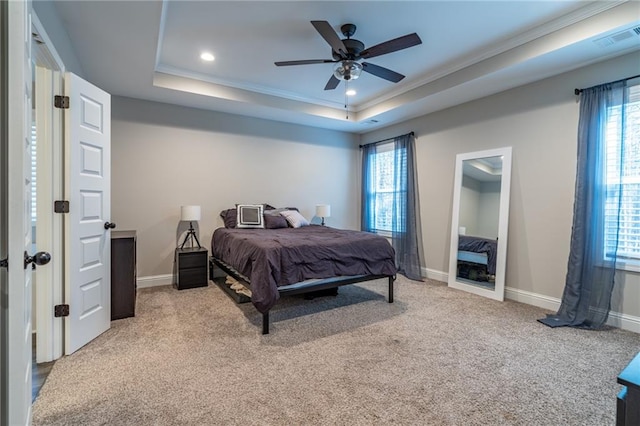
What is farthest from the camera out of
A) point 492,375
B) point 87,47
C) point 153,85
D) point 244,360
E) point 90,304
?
point 153,85

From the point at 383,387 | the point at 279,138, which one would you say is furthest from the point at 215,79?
the point at 383,387

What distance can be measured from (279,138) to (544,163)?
3835 millimetres

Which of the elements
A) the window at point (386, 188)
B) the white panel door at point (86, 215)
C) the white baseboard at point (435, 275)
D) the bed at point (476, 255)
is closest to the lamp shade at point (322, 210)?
the window at point (386, 188)

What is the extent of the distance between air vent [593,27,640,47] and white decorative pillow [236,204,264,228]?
4.21 meters

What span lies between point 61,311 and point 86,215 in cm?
75

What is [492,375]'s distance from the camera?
2102 millimetres

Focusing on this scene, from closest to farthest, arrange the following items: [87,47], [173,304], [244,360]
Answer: [244,360] → [87,47] → [173,304]

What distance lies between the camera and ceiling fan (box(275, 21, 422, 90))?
248 centimetres

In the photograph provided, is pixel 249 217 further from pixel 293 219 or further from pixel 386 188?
pixel 386 188

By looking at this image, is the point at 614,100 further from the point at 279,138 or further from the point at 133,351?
the point at 133,351

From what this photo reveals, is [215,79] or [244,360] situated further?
[215,79]

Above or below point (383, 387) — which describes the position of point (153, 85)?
above

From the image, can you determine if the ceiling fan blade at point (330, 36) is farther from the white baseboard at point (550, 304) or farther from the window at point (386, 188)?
the white baseboard at point (550, 304)

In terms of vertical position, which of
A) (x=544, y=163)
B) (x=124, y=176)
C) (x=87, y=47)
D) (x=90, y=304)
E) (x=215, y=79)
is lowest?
(x=90, y=304)
